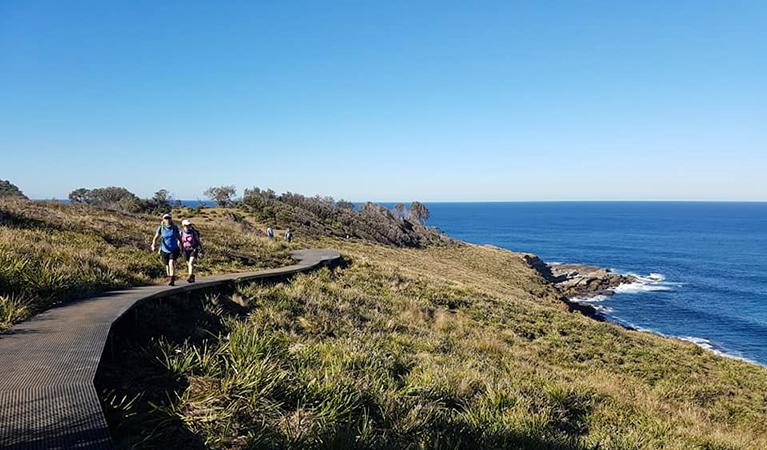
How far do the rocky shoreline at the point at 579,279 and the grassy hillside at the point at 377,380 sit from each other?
122 ft

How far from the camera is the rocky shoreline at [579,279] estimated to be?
52594mm

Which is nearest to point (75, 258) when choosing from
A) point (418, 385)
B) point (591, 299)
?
→ point (418, 385)

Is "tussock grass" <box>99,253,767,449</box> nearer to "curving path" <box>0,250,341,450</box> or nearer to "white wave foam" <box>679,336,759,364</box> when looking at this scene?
"curving path" <box>0,250,341,450</box>

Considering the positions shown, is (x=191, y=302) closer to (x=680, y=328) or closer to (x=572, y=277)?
(x=680, y=328)

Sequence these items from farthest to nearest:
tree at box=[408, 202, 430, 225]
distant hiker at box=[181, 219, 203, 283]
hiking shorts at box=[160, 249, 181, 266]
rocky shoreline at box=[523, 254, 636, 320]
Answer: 1. tree at box=[408, 202, 430, 225]
2. rocky shoreline at box=[523, 254, 636, 320]
3. distant hiker at box=[181, 219, 203, 283]
4. hiking shorts at box=[160, 249, 181, 266]

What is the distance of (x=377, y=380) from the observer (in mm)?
5996

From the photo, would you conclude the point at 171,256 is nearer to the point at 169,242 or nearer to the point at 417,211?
the point at 169,242

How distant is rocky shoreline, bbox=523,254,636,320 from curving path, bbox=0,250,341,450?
50.0 m

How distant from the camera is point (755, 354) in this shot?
3027 cm

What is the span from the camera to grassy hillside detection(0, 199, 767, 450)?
4289mm

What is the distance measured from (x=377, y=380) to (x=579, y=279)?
6059 cm

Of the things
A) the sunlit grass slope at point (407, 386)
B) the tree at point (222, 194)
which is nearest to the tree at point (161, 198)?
the tree at point (222, 194)

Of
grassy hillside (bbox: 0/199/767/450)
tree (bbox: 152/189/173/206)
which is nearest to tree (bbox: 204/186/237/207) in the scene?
tree (bbox: 152/189/173/206)

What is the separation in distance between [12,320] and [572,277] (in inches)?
2551
